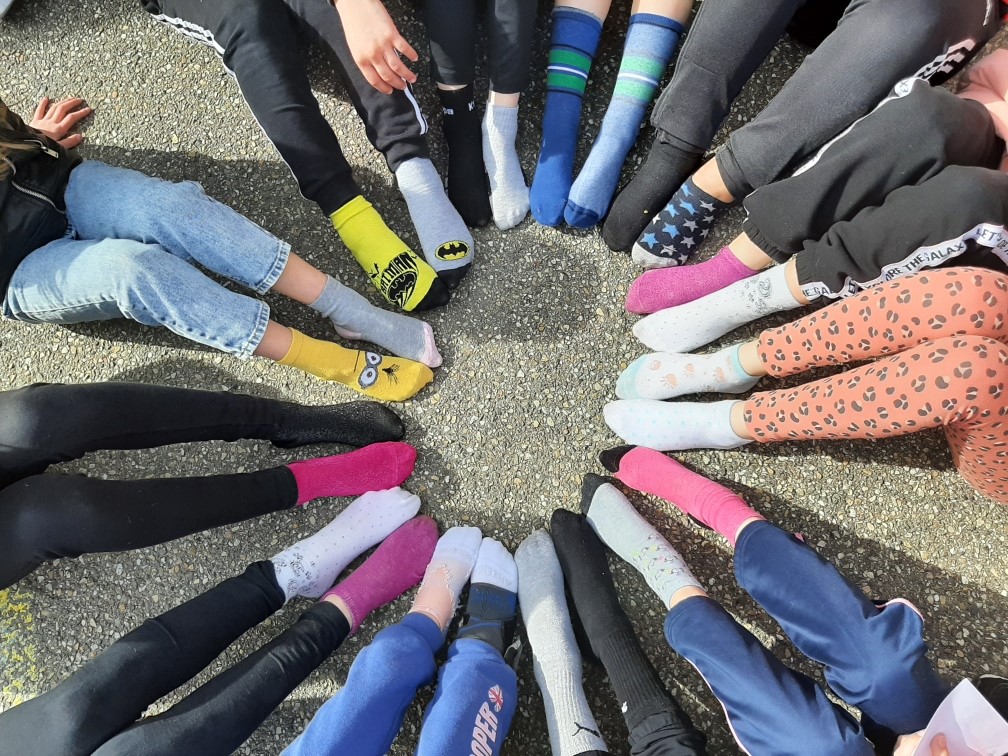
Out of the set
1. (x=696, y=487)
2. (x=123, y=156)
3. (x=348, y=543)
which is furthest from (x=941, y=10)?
(x=123, y=156)

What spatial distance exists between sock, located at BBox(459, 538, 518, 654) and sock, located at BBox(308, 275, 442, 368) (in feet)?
1.41

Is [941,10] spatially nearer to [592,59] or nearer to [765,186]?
[765,186]

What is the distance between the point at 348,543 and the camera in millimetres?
1350

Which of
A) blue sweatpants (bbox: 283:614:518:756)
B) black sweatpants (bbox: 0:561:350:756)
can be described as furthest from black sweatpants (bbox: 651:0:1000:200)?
black sweatpants (bbox: 0:561:350:756)

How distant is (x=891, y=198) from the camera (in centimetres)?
111

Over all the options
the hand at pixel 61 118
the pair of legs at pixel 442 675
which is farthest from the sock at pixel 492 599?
the hand at pixel 61 118

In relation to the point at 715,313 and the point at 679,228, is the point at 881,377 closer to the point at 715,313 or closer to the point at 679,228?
the point at 715,313

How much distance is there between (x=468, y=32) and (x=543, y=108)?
0.26 m

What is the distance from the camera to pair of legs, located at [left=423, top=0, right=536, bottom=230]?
1.31m

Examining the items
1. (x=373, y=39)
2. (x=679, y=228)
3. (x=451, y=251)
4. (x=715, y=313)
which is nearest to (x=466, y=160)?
(x=451, y=251)

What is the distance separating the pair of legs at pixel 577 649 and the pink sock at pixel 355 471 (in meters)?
0.31

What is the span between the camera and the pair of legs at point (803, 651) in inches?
38.5

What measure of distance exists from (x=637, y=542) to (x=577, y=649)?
0.24m

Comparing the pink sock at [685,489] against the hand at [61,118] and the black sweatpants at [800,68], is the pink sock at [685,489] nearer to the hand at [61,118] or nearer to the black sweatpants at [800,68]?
the black sweatpants at [800,68]
